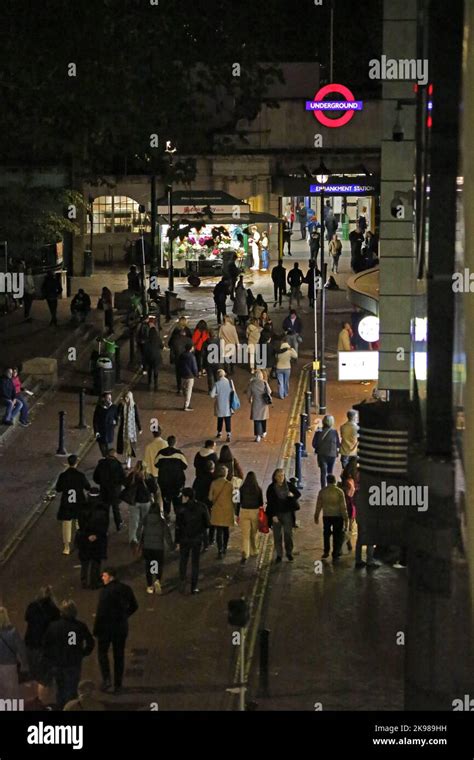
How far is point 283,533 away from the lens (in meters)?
19.5

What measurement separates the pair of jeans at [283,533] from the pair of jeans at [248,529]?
0.24m

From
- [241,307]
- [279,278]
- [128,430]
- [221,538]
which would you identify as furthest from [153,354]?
[279,278]

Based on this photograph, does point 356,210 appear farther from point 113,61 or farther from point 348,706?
point 348,706

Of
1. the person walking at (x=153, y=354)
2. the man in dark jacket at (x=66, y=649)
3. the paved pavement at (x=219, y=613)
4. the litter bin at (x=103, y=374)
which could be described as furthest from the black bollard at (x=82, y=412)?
the man in dark jacket at (x=66, y=649)

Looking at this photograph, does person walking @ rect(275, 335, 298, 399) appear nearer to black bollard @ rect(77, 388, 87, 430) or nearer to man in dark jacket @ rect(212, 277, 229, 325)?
black bollard @ rect(77, 388, 87, 430)

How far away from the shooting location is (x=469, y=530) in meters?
6.50

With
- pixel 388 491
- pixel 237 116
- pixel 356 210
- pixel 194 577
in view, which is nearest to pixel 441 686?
pixel 388 491

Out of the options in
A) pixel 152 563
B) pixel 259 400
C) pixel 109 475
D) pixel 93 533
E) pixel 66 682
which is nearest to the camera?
pixel 66 682

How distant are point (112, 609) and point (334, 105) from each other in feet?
91.7

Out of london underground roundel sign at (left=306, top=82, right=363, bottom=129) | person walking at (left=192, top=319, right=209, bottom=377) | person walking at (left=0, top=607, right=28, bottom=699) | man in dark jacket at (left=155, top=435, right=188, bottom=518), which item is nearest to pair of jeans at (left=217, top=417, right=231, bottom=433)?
person walking at (left=192, top=319, right=209, bottom=377)

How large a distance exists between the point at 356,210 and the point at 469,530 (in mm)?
53116

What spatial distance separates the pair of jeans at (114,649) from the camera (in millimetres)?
14945

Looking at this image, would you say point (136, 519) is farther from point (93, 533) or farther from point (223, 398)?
point (223, 398)
